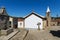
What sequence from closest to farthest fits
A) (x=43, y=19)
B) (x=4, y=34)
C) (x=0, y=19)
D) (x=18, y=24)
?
(x=4, y=34) → (x=0, y=19) → (x=43, y=19) → (x=18, y=24)

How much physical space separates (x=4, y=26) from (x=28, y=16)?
531 inches

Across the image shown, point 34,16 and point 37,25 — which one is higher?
point 34,16

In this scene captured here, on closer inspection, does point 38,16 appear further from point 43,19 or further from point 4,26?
point 4,26

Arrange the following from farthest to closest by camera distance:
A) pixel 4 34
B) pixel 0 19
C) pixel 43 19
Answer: pixel 43 19 < pixel 0 19 < pixel 4 34

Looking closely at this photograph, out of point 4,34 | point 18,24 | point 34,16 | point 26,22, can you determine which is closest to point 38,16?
point 34,16

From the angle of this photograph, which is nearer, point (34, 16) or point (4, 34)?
point (4, 34)

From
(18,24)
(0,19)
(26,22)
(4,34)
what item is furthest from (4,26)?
(18,24)

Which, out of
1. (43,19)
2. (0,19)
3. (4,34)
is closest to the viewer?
(4,34)

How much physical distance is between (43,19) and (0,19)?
49.6 ft

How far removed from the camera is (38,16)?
33.5 metres

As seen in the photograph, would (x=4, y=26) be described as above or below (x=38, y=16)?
below

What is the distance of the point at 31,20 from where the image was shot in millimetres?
33938

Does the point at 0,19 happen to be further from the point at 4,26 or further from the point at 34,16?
the point at 34,16

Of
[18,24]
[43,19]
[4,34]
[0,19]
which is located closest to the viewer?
[4,34]
